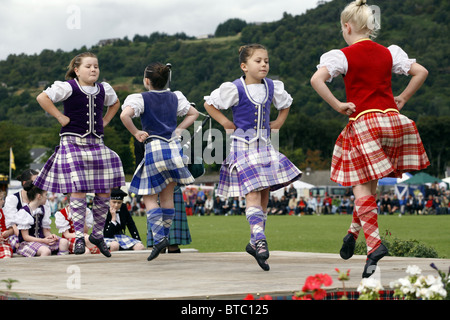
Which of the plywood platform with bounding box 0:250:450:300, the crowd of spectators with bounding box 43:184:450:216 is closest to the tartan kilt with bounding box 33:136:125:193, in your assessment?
the plywood platform with bounding box 0:250:450:300

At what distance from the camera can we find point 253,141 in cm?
707

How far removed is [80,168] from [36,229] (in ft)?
8.15

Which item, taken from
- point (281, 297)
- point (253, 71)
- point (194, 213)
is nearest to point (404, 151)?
point (253, 71)

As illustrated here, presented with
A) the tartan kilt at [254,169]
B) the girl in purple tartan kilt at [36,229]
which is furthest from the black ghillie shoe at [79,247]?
the tartan kilt at [254,169]

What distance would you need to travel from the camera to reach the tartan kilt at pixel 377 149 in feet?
20.0

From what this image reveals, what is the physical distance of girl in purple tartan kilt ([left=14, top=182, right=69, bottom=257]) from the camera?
968 cm

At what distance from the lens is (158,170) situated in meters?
7.87

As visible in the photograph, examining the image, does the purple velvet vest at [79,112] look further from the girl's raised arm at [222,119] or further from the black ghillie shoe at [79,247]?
the girl's raised arm at [222,119]

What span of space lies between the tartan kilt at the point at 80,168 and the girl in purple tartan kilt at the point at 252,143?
1.51 metres

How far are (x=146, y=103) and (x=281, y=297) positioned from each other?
12.3ft

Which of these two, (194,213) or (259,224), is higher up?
(259,224)

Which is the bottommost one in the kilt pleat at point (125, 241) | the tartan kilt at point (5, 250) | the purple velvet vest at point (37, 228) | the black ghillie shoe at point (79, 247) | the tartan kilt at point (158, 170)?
the kilt pleat at point (125, 241)

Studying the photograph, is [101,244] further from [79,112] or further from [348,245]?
[348,245]
